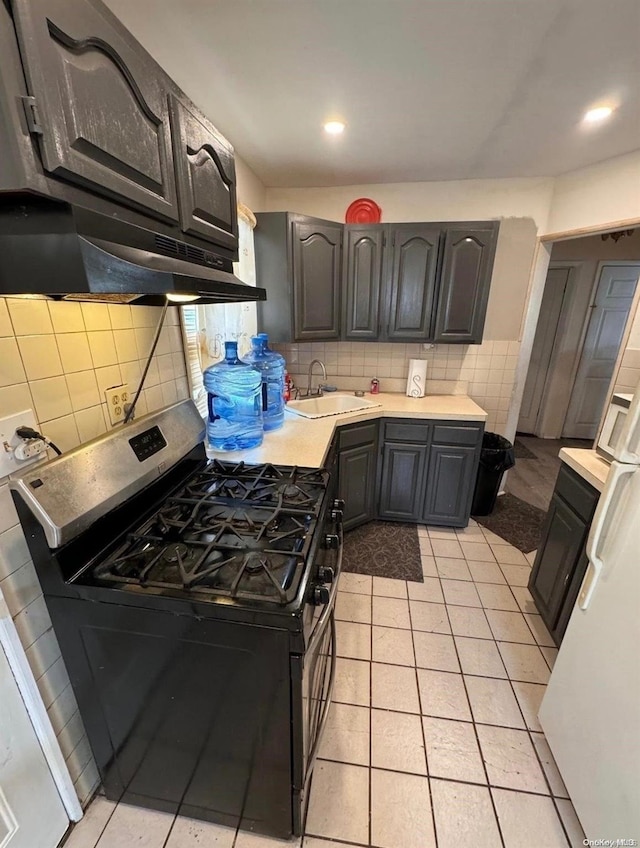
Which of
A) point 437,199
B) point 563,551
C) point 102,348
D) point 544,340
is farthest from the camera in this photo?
point 544,340

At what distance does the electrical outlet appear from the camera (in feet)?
3.91

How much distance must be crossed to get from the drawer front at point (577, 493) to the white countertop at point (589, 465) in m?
0.04

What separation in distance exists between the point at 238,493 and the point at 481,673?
4.57ft

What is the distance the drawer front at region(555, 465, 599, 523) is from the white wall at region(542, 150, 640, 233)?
168cm

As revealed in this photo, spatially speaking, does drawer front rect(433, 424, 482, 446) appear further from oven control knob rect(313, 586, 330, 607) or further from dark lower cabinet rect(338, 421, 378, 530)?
oven control knob rect(313, 586, 330, 607)

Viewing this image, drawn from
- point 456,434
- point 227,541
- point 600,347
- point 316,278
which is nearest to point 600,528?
point 227,541

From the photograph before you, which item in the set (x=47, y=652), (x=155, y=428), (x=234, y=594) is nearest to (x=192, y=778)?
(x=47, y=652)

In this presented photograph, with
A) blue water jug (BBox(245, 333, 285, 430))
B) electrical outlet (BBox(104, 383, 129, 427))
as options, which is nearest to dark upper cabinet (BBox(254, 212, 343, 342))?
blue water jug (BBox(245, 333, 285, 430))

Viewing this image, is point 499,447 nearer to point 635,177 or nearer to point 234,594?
point 635,177

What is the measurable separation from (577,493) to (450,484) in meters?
0.97

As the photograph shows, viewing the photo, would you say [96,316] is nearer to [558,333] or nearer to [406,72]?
[406,72]

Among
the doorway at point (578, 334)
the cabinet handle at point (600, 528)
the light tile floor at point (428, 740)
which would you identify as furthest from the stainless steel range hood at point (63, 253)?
the doorway at point (578, 334)

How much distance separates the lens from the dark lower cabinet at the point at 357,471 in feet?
7.51

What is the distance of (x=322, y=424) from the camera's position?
209cm
